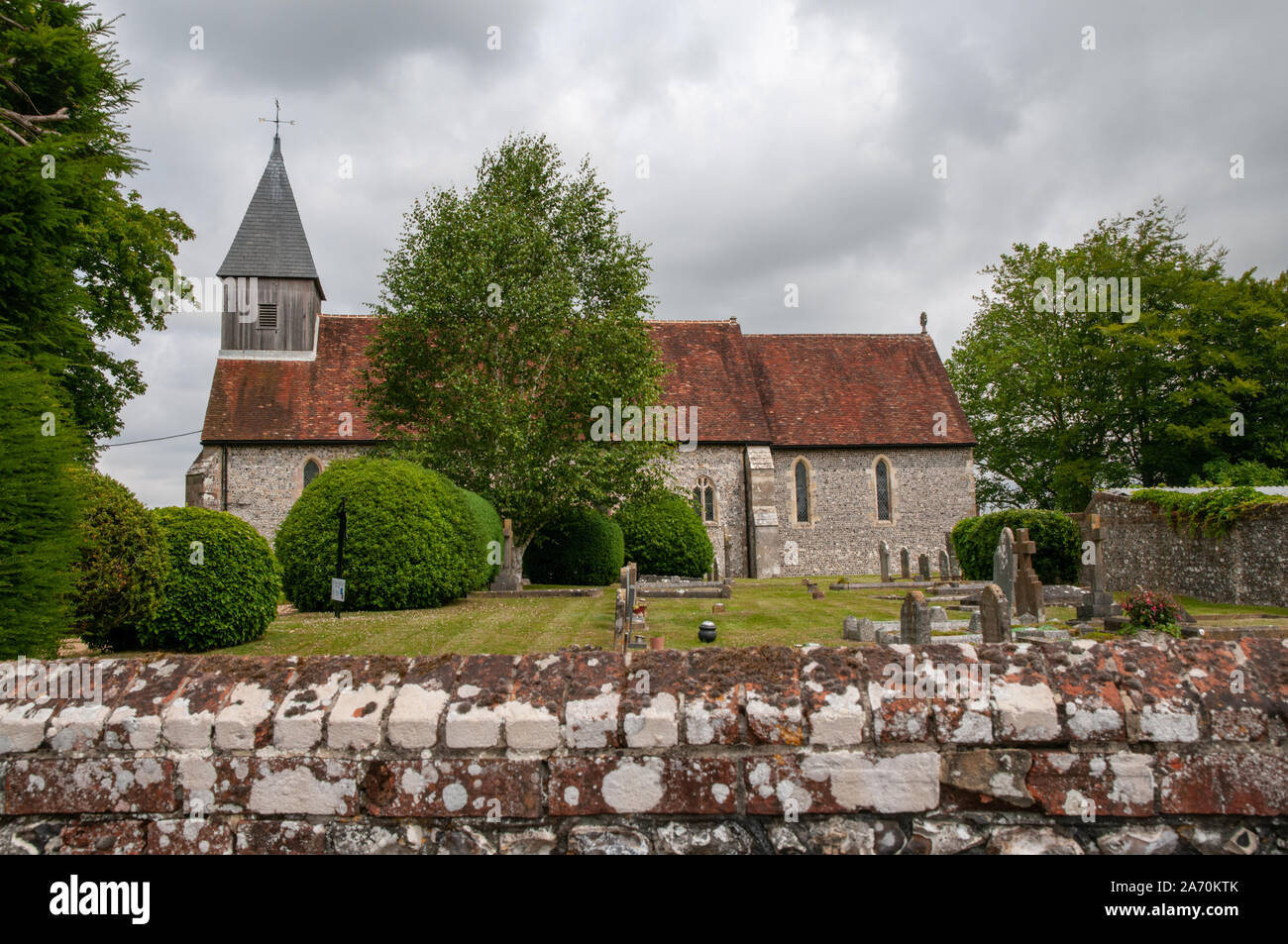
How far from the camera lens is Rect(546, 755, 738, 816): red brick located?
2160mm

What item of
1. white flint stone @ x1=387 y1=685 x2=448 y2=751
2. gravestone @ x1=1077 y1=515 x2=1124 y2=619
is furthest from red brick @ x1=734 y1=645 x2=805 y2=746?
gravestone @ x1=1077 y1=515 x2=1124 y2=619

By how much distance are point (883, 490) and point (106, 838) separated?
28587 millimetres

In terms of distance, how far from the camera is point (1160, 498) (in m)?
17.8

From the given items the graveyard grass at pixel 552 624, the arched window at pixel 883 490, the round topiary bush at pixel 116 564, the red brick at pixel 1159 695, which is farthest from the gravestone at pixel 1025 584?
the arched window at pixel 883 490

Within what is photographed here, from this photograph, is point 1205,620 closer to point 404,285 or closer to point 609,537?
point 609,537

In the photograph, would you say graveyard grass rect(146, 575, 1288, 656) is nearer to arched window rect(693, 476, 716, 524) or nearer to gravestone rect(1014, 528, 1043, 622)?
gravestone rect(1014, 528, 1043, 622)

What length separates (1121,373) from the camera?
30.5m

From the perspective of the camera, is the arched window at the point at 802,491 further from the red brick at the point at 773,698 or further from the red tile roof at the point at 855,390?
the red brick at the point at 773,698

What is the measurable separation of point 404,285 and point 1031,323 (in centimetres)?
2797

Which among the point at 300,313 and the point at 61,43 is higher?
the point at 61,43

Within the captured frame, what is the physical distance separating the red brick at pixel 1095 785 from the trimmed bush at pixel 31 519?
20.5 ft

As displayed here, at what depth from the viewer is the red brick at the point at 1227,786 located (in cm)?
213
